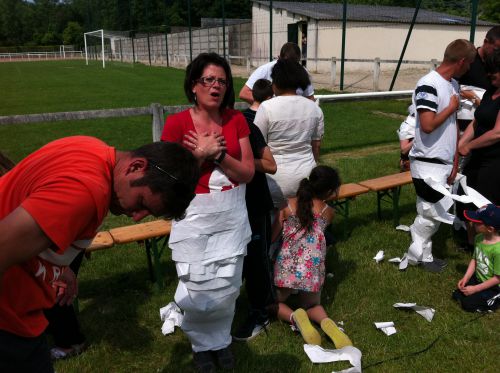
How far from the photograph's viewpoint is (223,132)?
281 centimetres

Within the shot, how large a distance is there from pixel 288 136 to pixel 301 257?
3.13 ft

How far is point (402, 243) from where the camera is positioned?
4914 mm

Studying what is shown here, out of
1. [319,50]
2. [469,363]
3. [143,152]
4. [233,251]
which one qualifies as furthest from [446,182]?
[319,50]

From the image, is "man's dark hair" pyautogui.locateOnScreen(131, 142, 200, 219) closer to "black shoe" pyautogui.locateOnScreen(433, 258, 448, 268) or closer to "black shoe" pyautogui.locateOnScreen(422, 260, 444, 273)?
"black shoe" pyautogui.locateOnScreen(422, 260, 444, 273)

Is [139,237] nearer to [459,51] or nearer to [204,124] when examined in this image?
[204,124]

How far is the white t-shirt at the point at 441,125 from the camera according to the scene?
12.6 feet

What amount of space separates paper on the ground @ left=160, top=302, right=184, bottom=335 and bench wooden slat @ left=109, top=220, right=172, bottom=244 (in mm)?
584

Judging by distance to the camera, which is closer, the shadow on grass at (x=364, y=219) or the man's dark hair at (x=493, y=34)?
the man's dark hair at (x=493, y=34)

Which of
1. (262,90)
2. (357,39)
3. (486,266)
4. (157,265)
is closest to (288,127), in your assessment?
(262,90)

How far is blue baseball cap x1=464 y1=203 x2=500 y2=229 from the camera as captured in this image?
3521mm

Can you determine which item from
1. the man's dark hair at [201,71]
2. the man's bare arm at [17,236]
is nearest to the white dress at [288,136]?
the man's dark hair at [201,71]

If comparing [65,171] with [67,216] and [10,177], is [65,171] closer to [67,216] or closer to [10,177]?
[67,216]

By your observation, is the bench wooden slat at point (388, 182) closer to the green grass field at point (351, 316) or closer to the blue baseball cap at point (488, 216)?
the green grass field at point (351, 316)

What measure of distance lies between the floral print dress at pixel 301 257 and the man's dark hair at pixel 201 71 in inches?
43.2
